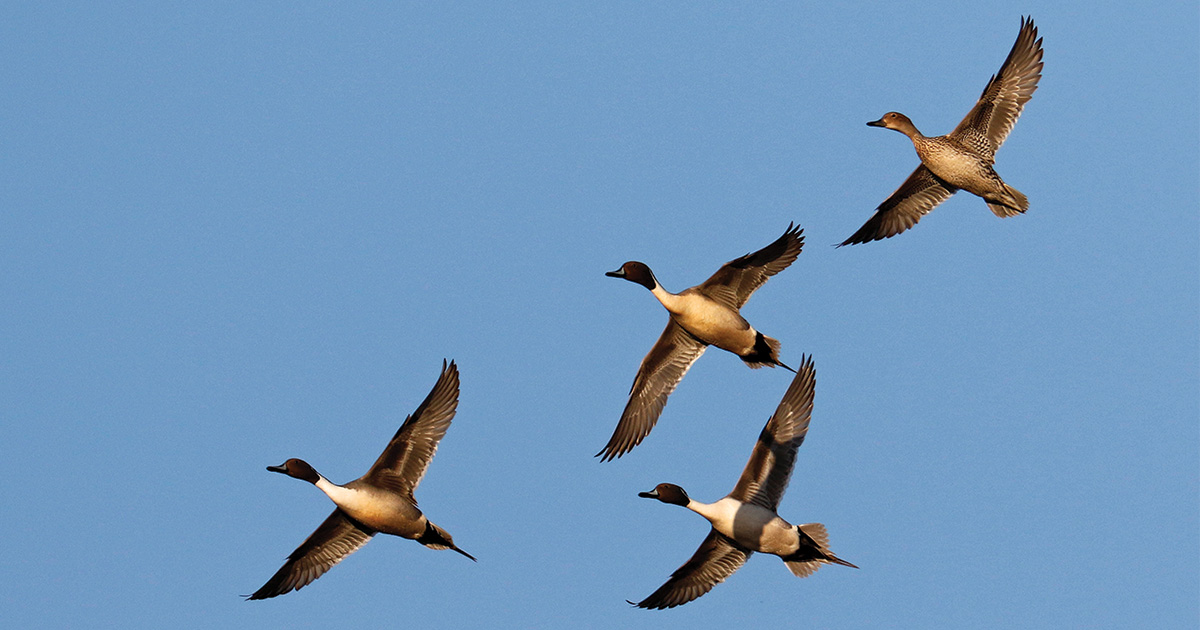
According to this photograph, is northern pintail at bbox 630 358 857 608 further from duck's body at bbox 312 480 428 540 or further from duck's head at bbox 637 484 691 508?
duck's body at bbox 312 480 428 540

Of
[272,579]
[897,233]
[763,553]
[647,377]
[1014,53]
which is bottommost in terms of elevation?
[272,579]

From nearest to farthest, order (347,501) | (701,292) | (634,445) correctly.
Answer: (347,501)
(701,292)
(634,445)

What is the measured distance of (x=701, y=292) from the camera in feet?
51.3

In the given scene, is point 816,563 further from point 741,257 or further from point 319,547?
point 319,547

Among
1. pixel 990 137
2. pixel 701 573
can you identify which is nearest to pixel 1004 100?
pixel 990 137

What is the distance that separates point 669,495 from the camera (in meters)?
15.2

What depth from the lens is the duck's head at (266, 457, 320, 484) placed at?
1497cm

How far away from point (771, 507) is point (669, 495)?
3.82 ft

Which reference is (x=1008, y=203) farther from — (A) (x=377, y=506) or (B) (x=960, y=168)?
(A) (x=377, y=506)

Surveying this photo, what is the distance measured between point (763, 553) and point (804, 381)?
190 centimetres

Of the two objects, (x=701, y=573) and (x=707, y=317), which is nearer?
(x=701, y=573)

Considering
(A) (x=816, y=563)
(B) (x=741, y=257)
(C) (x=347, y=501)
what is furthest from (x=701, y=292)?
(C) (x=347, y=501)

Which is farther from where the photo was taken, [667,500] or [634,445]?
[634,445]

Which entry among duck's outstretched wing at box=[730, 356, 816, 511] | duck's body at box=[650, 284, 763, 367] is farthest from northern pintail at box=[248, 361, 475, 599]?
duck's outstretched wing at box=[730, 356, 816, 511]
